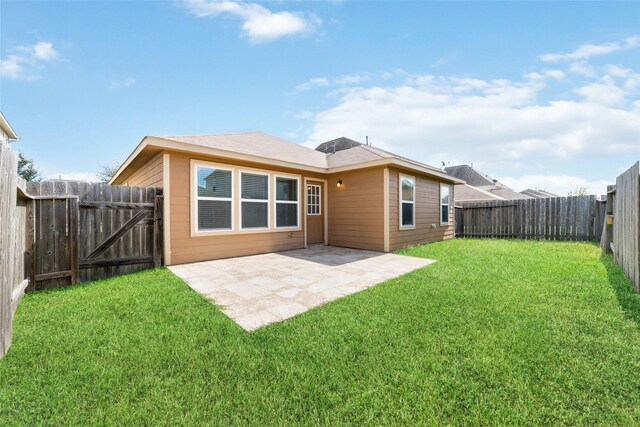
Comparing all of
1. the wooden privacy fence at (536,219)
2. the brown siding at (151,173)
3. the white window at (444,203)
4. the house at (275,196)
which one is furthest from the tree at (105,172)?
the wooden privacy fence at (536,219)

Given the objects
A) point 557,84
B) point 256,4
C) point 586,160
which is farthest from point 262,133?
point 586,160

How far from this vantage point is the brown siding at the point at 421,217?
24.4 feet

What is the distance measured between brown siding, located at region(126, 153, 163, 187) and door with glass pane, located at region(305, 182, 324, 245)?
13.3 ft

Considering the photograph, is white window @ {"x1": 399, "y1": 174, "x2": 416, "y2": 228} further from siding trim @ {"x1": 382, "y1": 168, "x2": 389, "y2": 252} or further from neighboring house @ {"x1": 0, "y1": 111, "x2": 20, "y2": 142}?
neighboring house @ {"x1": 0, "y1": 111, "x2": 20, "y2": 142}

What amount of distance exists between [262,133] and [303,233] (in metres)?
4.16

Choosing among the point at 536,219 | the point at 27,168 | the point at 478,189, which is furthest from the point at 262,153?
the point at 27,168

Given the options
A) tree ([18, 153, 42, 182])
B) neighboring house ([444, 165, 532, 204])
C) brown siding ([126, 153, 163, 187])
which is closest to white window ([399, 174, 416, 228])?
brown siding ([126, 153, 163, 187])

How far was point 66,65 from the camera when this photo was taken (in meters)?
8.16

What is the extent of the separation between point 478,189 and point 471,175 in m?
7.92

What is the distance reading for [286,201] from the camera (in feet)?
24.8

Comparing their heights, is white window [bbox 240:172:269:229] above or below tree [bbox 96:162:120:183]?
below

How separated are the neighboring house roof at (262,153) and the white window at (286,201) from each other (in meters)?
0.58

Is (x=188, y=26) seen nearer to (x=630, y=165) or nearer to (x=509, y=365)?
(x=509, y=365)

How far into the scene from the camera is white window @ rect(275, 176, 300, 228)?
24.2 feet
